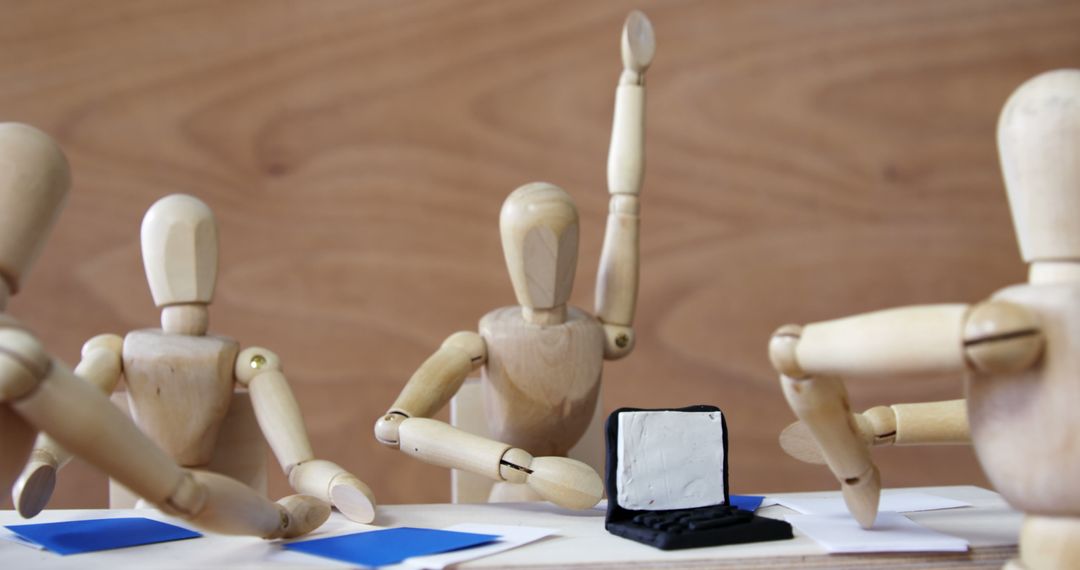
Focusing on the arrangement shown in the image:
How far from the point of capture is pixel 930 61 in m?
1.53

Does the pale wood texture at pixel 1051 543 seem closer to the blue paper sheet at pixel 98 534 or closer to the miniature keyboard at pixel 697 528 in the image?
the miniature keyboard at pixel 697 528

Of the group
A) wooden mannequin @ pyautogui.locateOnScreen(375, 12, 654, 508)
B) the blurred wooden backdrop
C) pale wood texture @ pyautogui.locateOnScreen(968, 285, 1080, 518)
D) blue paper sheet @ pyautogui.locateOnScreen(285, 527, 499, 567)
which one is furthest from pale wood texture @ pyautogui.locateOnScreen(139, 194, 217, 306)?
pale wood texture @ pyautogui.locateOnScreen(968, 285, 1080, 518)

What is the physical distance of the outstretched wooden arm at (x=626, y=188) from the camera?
1.01 m

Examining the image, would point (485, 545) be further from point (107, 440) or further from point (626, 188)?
point (626, 188)

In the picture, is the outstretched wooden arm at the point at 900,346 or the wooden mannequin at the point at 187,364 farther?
the wooden mannequin at the point at 187,364

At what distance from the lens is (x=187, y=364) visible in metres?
0.91

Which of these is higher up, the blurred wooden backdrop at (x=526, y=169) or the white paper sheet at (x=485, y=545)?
the blurred wooden backdrop at (x=526, y=169)

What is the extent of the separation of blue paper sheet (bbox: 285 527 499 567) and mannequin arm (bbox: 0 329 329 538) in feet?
0.17

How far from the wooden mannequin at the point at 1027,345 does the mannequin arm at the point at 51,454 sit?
1.54 ft

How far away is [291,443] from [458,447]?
0.15 meters

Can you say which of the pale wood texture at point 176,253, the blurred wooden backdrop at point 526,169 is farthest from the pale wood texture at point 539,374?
the blurred wooden backdrop at point 526,169

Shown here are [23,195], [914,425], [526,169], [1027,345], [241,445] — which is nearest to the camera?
[1027,345]

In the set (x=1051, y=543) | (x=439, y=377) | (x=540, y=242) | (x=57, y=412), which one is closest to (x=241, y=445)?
(x=439, y=377)

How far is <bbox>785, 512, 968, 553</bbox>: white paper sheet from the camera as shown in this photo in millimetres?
641
